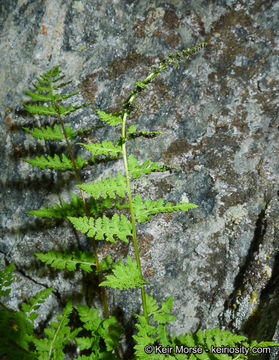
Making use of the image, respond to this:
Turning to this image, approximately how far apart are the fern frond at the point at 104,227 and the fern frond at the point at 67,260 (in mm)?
526

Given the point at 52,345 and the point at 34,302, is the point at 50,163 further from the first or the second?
the point at 52,345

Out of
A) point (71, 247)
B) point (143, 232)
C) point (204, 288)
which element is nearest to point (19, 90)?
point (71, 247)

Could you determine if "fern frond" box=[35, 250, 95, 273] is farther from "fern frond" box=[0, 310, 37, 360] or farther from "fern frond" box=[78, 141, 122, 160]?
"fern frond" box=[78, 141, 122, 160]

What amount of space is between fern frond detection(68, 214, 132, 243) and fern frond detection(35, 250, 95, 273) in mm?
526

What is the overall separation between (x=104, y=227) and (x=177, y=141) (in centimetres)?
131

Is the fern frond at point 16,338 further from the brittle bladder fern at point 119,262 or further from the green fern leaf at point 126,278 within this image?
the green fern leaf at point 126,278

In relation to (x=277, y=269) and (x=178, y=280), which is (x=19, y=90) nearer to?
(x=178, y=280)

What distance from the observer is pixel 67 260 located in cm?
200

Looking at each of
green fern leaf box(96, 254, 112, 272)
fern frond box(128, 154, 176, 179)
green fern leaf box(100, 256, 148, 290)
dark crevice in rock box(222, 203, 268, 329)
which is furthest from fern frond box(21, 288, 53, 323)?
dark crevice in rock box(222, 203, 268, 329)

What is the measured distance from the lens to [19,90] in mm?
2953

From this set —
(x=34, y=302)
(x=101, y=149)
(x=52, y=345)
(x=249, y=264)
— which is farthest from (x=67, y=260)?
(x=249, y=264)

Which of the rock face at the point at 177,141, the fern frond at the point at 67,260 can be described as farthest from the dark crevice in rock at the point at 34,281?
the fern frond at the point at 67,260

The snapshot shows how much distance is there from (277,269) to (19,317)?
1.91 m

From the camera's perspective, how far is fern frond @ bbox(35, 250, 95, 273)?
197 centimetres
